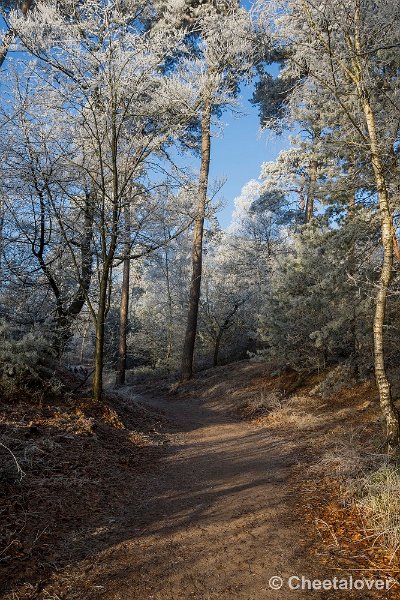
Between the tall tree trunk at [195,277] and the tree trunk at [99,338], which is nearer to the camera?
the tree trunk at [99,338]

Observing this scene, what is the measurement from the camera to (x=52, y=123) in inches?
316

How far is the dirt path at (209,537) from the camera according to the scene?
3111mm

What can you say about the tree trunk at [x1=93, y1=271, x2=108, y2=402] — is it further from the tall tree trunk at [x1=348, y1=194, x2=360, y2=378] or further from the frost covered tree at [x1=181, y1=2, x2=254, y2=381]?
the tall tree trunk at [x1=348, y1=194, x2=360, y2=378]

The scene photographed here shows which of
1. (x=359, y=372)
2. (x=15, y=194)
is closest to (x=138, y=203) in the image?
(x=15, y=194)

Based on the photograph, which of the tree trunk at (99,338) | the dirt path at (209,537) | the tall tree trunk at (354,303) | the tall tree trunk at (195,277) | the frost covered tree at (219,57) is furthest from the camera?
the tall tree trunk at (195,277)

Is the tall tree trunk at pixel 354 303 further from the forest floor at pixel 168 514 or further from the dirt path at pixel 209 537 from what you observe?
the dirt path at pixel 209 537

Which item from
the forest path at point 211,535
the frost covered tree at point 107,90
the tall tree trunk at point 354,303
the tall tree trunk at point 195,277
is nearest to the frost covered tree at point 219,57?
the frost covered tree at point 107,90

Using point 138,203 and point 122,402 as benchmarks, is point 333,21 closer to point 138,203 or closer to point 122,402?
point 138,203

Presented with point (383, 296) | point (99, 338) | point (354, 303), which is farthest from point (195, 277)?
point (383, 296)

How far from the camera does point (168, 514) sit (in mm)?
4473

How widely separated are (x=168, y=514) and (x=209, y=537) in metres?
0.74

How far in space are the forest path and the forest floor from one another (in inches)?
0.5

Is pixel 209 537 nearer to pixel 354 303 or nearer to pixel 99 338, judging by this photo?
pixel 99 338

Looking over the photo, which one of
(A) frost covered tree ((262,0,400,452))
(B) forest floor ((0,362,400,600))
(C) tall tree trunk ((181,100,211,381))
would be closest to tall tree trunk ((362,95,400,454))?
(A) frost covered tree ((262,0,400,452))
